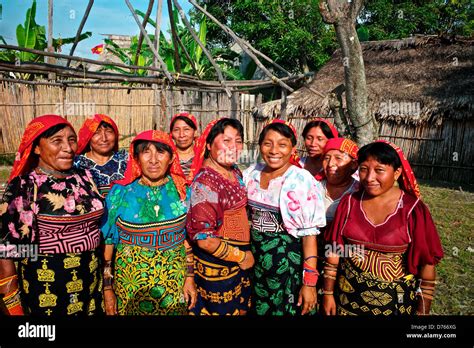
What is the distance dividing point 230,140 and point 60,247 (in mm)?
1268

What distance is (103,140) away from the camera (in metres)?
3.28

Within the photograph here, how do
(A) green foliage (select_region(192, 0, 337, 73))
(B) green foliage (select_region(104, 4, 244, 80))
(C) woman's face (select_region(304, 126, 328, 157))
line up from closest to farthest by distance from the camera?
(C) woman's face (select_region(304, 126, 328, 157)) → (B) green foliage (select_region(104, 4, 244, 80)) → (A) green foliage (select_region(192, 0, 337, 73))

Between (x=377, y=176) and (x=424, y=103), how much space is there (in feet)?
30.4

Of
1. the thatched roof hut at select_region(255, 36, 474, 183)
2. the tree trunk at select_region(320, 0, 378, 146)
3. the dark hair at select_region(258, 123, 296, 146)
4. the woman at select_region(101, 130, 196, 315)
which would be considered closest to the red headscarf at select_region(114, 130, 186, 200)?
the woman at select_region(101, 130, 196, 315)

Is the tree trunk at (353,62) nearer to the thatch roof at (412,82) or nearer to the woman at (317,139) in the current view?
the woman at (317,139)

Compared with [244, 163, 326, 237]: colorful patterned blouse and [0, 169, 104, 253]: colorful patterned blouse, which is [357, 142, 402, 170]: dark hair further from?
[0, 169, 104, 253]: colorful patterned blouse

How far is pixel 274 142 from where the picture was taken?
2.24m

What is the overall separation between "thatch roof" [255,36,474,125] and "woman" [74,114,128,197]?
7370 millimetres

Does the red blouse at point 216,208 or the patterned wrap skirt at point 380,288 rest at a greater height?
the red blouse at point 216,208

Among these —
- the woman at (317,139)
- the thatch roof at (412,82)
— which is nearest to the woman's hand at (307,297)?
the woman at (317,139)

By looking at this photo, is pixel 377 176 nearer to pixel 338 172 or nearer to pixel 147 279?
pixel 338 172

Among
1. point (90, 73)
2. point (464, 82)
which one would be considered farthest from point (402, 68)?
point (90, 73)

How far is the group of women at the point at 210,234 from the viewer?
Answer: 2.04 m

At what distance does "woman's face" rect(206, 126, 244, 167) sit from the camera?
2.27 metres
